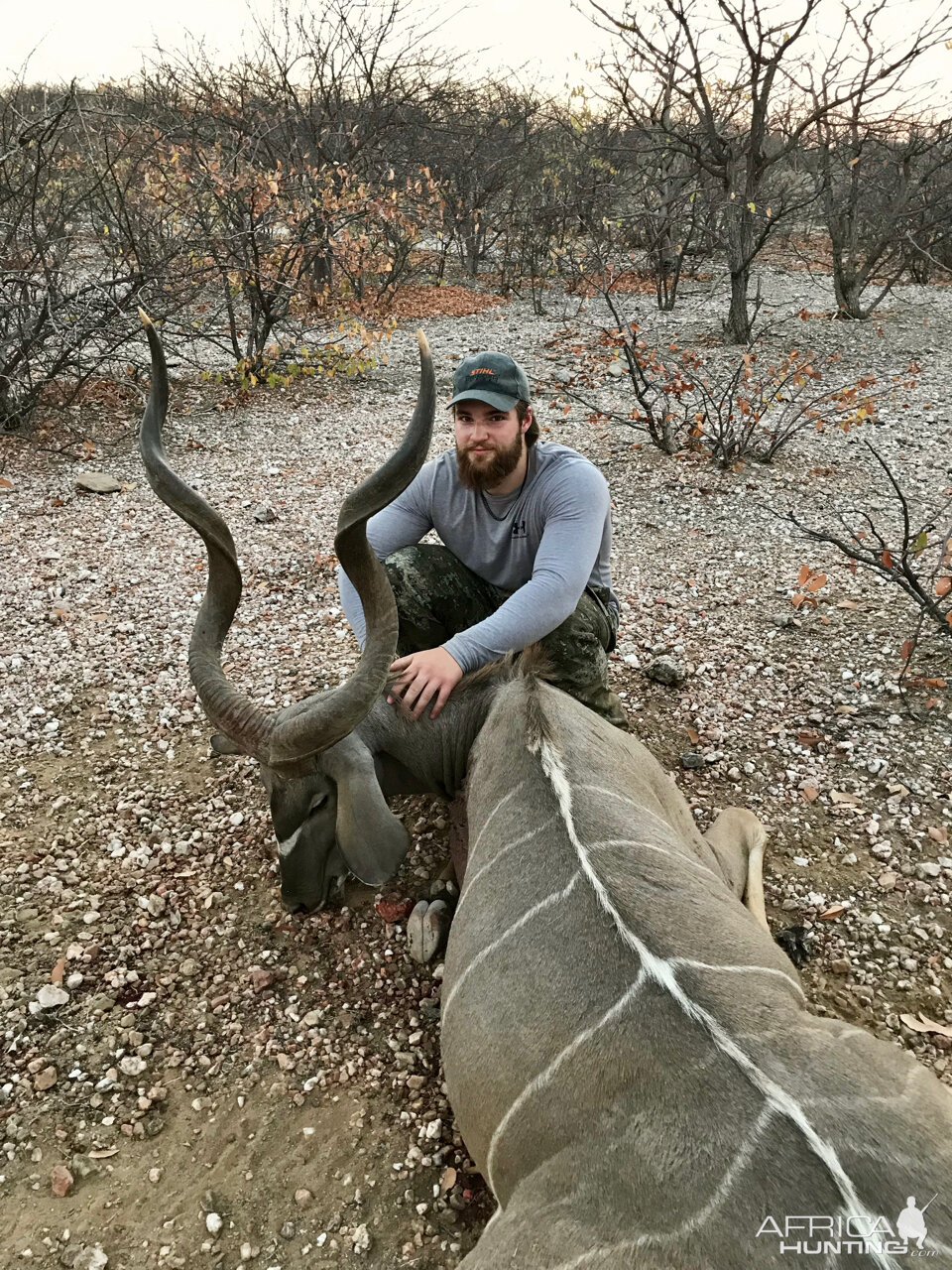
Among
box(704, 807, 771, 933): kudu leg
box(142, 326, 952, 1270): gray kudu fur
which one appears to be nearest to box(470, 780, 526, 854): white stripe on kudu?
box(142, 326, 952, 1270): gray kudu fur

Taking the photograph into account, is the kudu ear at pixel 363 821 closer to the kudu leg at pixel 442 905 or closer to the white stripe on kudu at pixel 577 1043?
the kudu leg at pixel 442 905

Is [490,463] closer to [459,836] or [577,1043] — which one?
[459,836]

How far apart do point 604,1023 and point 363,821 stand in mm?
1119

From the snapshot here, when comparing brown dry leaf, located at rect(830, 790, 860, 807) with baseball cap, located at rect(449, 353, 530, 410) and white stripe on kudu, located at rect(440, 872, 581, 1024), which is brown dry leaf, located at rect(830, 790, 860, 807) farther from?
baseball cap, located at rect(449, 353, 530, 410)

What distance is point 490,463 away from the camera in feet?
10.7

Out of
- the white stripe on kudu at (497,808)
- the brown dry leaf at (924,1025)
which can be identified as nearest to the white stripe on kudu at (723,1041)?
the white stripe on kudu at (497,808)

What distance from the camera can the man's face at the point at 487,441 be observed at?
3199mm

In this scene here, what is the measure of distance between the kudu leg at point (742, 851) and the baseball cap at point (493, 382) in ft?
5.90

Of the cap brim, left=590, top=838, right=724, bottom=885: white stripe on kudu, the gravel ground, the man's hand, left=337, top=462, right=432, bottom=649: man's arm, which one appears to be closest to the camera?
left=590, top=838, right=724, bottom=885: white stripe on kudu


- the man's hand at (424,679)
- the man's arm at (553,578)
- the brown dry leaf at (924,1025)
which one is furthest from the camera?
the man's arm at (553,578)

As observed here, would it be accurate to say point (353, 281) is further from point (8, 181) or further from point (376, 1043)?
point (376, 1043)

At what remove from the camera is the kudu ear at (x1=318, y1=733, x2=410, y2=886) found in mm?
2688

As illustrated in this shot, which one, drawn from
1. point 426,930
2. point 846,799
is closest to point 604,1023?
point 426,930

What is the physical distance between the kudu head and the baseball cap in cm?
64
